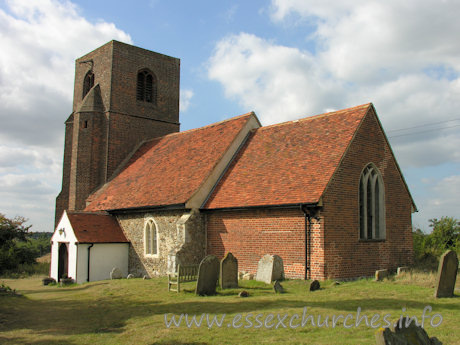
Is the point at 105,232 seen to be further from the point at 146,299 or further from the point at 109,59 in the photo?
the point at 109,59

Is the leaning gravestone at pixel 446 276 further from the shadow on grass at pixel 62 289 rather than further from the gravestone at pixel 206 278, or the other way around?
the shadow on grass at pixel 62 289

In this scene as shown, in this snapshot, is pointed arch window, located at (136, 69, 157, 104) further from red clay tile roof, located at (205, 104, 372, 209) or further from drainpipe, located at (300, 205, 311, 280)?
drainpipe, located at (300, 205, 311, 280)

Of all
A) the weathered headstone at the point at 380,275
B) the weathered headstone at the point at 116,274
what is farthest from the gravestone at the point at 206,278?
the weathered headstone at the point at 116,274

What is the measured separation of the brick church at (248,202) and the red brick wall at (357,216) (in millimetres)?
45

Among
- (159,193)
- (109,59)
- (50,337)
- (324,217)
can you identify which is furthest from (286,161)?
(109,59)

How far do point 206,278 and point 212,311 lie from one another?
276cm

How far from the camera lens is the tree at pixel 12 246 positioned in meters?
27.8

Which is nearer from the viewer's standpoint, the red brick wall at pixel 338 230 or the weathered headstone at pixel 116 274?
the red brick wall at pixel 338 230

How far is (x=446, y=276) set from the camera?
12.1m

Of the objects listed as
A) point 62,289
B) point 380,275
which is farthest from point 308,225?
point 62,289

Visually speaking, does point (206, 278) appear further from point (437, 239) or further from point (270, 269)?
point (437, 239)

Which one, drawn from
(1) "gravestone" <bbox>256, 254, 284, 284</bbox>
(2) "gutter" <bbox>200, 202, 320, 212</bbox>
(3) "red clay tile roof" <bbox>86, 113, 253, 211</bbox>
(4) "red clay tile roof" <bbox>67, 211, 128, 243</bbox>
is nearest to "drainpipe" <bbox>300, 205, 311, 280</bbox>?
(2) "gutter" <bbox>200, 202, 320, 212</bbox>

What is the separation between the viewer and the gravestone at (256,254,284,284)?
51.6 feet

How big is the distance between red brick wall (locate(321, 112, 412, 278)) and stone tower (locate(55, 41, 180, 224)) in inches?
678
